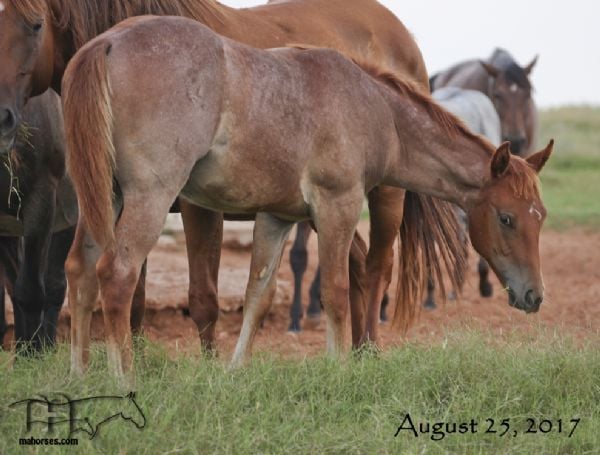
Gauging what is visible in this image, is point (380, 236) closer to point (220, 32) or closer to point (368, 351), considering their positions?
point (368, 351)

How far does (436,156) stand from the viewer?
554 centimetres

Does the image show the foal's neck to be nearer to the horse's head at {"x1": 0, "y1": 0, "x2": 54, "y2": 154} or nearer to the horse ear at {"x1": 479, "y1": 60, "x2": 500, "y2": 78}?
the horse's head at {"x1": 0, "y1": 0, "x2": 54, "y2": 154}

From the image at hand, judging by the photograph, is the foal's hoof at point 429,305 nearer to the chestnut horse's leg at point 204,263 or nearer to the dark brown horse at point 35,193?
the chestnut horse's leg at point 204,263

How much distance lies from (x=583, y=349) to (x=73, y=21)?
9.94ft

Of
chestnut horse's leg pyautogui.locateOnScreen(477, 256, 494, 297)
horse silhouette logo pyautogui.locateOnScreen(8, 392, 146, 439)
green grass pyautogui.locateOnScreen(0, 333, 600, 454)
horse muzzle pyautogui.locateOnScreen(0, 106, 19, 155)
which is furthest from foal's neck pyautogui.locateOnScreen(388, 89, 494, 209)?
chestnut horse's leg pyautogui.locateOnScreen(477, 256, 494, 297)

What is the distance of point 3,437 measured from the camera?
12.6 feet

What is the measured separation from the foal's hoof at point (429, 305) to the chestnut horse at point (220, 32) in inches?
128

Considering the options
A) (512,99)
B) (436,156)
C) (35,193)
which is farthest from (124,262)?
(512,99)

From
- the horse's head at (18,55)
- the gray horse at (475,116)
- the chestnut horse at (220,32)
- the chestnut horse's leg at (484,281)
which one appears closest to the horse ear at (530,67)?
the gray horse at (475,116)

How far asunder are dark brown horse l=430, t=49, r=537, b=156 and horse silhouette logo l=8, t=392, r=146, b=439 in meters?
8.53

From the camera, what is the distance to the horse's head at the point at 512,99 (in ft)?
39.8

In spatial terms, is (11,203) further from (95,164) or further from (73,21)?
(95,164)

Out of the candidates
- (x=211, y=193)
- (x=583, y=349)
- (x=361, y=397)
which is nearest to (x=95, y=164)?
(x=211, y=193)

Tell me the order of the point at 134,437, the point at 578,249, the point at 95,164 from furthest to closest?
the point at 578,249 < the point at 95,164 < the point at 134,437
